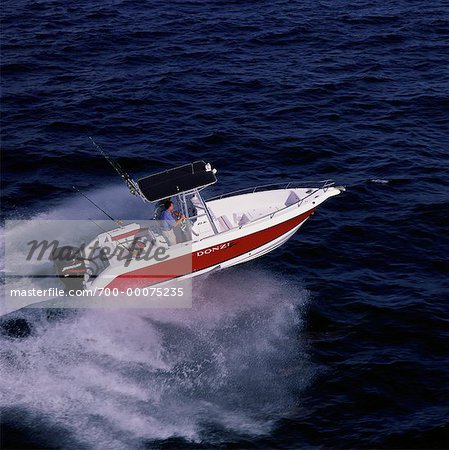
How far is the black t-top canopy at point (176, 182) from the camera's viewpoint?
68.2 feet

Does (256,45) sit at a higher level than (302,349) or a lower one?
higher

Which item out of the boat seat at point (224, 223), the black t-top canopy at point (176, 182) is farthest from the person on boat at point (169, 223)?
the boat seat at point (224, 223)

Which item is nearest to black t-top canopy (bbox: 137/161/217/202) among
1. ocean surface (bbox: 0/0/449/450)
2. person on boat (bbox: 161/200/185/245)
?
person on boat (bbox: 161/200/185/245)

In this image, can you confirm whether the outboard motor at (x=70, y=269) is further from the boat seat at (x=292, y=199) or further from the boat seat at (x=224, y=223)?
the boat seat at (x=292, y=199)

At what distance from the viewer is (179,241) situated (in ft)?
70.4

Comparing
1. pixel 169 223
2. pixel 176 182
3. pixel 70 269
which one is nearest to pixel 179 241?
pixel 169 223

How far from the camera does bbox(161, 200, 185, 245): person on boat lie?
2130 cm

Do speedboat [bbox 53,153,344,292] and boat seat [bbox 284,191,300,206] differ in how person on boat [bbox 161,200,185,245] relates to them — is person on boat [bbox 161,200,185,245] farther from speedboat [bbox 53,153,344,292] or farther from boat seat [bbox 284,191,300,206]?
boat seat [bbox 284,191,300,206]

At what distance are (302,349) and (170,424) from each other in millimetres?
4530

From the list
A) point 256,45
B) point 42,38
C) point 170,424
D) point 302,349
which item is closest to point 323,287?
point 302,349

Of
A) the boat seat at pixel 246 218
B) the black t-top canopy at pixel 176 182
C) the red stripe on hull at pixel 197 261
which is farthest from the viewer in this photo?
the boat seat at pixel 246 218

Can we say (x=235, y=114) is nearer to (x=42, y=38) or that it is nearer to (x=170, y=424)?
(x=42, y=38)

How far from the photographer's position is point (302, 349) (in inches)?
782

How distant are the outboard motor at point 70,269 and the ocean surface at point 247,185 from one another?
3.03ft
